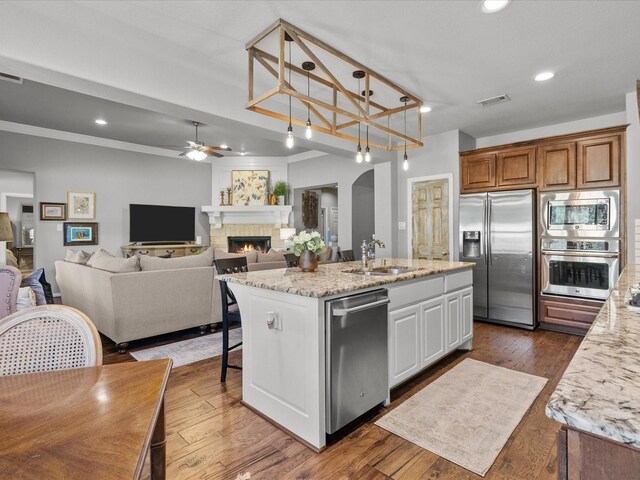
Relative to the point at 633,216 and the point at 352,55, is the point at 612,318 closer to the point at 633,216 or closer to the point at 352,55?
the point at 352,55

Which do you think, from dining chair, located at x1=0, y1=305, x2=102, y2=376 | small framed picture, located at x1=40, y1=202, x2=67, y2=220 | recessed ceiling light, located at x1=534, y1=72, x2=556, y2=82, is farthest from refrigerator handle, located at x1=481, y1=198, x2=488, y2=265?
small framed picture, located at x1=40, y1=202, x2=67, y2=220

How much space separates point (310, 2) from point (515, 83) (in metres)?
2.37

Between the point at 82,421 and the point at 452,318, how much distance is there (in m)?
2.95

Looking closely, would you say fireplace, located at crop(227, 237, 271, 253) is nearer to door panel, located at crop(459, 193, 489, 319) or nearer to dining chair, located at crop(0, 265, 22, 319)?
door panel, located at crop(459, 193, 489, 319)

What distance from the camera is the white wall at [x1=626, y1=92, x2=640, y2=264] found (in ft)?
11.9

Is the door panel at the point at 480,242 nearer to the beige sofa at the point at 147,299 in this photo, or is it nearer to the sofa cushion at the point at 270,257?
the sofa cushion at the point at 270,257

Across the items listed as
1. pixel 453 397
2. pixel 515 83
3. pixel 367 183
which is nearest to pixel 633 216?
pixel 515 83

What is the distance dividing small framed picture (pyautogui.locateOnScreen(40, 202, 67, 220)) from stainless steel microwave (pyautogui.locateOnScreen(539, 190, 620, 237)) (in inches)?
294

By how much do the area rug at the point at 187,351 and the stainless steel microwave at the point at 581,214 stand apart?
398 cm

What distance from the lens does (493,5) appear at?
2223mm

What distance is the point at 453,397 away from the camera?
8.18ft

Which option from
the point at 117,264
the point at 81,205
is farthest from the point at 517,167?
the point at 81,205

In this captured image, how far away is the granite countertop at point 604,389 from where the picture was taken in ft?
1.70

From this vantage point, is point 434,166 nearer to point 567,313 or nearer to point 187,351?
point 567,313
